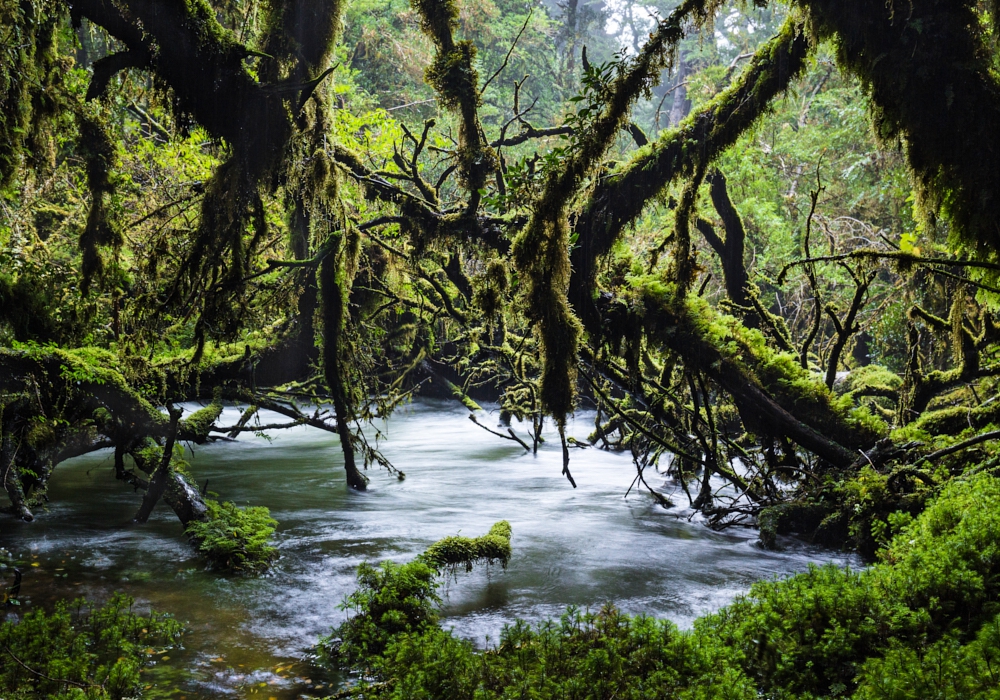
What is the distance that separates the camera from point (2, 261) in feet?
25.7

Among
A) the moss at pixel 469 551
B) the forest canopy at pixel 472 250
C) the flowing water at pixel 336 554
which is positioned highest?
the forest canopy at pixel 472 250

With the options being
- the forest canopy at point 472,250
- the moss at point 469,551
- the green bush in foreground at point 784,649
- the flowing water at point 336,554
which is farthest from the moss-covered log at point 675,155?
the green bush in foreground at point 784,649

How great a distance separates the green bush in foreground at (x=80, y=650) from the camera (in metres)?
4.14

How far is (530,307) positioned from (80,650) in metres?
4.40

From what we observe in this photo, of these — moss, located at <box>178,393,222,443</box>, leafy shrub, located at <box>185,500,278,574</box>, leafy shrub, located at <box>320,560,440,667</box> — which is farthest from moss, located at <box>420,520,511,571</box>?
moss, located at <box>178,393,222,443</box>

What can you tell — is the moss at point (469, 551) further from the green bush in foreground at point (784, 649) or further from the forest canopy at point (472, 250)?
the green bush in foreground at point (784, 649)

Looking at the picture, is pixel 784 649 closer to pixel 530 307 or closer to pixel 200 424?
pixel 530 307

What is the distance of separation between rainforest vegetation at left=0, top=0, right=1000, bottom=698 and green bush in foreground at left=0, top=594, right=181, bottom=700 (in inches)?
1.0

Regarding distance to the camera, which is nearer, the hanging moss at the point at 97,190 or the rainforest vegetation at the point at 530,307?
the rainforest vegetation at the point at 530,307

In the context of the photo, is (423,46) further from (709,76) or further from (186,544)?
(186,544)

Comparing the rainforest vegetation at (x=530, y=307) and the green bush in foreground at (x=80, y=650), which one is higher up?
the rainforest vegetation at (x=530, y=307)

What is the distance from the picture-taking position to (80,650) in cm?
462

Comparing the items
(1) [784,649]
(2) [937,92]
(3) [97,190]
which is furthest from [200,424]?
(2) [937,92]

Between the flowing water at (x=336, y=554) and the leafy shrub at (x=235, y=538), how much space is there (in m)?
0.18
